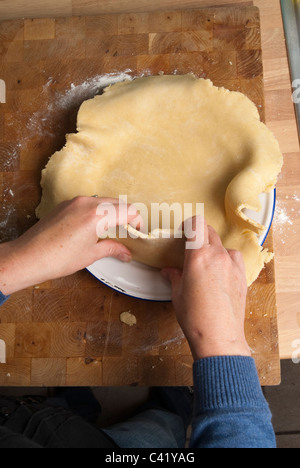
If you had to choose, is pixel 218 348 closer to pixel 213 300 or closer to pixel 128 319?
pixel 213 300

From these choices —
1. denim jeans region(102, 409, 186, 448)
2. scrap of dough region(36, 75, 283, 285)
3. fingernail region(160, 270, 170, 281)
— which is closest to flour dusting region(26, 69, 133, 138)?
scrap of dough region(36, 75, 283, 285)

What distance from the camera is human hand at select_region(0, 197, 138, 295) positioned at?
777mm

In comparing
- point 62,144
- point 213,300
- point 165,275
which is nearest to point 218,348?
point 213,300

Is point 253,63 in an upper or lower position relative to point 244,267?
upper

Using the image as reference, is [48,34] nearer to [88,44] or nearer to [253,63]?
[88,44]

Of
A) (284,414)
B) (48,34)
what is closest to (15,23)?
(48,34)

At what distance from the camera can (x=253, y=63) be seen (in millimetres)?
984

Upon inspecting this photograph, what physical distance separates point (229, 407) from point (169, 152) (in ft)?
1.66

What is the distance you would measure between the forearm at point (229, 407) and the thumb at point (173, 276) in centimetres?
16

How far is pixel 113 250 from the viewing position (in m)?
0.87
